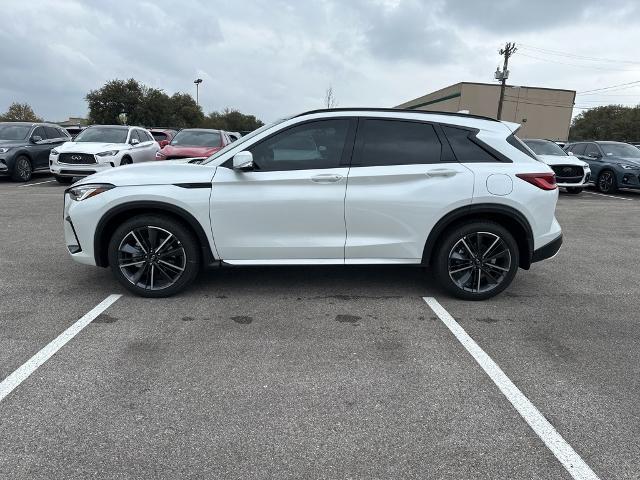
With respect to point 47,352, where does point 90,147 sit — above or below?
above

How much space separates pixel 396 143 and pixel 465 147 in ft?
2.15

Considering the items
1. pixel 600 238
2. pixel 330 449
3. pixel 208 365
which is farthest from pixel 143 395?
pixel 600 238

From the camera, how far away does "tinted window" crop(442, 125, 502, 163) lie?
4457mm

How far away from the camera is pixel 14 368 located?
10.5ft

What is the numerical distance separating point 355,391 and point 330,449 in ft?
1.94

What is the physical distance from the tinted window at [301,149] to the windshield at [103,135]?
1048cm

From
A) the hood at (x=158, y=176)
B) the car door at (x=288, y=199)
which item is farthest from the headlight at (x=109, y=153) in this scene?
the car door at (x=288, y=199)

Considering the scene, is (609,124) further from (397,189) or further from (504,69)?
(397,189)

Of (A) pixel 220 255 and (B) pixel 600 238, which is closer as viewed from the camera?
(A) pixel 220 255

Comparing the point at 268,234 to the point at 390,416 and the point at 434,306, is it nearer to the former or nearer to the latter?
the point at 434,306

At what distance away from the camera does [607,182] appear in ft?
48.4

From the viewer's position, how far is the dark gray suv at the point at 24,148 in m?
13.1

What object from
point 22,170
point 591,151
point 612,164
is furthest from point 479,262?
point 591,151

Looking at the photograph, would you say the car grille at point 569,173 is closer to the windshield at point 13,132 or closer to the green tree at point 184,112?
the windshield at point 13,132
